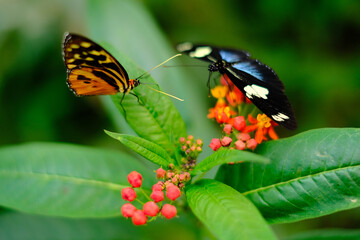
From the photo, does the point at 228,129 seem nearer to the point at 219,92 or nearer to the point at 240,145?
the point at 240,145

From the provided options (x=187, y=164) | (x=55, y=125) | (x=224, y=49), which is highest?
(x=224, y=49)

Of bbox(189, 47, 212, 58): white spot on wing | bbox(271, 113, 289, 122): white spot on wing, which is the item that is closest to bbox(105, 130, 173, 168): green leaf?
bbox(271, 113, 289, 122): white spot on wing

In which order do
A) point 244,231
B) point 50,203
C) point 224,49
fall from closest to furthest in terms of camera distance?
point 244,231 → point 50,203 → point 224,49

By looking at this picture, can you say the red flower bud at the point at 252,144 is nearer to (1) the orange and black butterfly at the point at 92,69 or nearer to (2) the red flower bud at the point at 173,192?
(2) the red flower bud at the point at 173,192

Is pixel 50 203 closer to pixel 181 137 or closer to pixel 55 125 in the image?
pixel 181 137

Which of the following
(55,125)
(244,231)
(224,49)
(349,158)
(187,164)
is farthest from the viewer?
(55,125)

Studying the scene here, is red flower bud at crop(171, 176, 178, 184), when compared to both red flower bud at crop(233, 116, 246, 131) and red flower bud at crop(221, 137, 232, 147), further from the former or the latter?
red flower bud at crop(233, 116, 246, 131)

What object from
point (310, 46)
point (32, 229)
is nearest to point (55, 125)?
point (32, 229)
